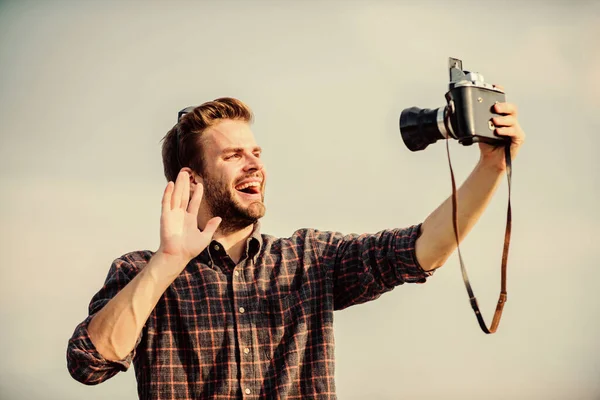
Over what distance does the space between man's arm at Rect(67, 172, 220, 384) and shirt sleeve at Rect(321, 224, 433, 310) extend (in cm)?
68

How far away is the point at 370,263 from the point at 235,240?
0.71 meters

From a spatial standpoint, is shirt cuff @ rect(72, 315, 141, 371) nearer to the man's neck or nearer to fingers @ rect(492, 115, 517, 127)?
the man's neck

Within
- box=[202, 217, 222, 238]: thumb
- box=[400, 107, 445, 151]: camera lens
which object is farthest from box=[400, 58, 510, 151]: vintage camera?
box=[202, 217, 222, 238]: thumb

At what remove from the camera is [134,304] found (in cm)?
322

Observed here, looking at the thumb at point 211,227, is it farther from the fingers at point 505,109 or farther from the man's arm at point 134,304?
the fingers at point 505,109

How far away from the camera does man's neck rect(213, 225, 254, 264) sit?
386 centimetres

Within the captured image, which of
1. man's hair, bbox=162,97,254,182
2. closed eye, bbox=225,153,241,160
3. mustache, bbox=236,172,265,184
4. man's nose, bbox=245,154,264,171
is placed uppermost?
man's hair, bbox=162,97,254,182

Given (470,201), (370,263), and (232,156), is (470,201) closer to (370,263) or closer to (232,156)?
(370,263)

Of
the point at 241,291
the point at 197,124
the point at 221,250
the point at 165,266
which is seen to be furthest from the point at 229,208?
the point at 165,266

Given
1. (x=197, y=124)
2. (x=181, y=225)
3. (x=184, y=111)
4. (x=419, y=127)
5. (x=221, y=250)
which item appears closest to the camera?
(x=419, y=127)

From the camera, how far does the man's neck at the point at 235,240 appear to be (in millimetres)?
3863

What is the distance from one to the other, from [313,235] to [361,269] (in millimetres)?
351

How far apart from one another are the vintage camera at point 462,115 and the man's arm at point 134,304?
3.11 ft

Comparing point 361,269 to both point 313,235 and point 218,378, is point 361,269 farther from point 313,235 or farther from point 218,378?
point 218,378
